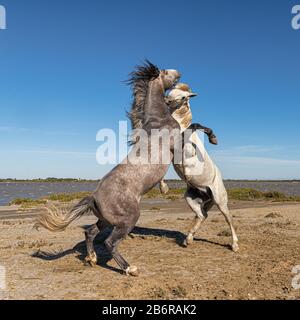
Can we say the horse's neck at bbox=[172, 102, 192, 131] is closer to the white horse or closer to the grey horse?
the white horse

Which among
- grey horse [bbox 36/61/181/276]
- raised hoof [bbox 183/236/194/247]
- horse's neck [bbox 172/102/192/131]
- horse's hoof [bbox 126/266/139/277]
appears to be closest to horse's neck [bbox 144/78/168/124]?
grey horse [bbox 36/61/181/276]

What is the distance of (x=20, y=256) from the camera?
8695 mm

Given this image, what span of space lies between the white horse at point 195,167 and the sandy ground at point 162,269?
1.01m

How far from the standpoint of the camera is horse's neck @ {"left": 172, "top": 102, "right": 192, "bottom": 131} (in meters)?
8.67

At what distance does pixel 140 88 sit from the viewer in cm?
812

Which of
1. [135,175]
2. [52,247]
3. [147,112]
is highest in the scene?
[147,112]

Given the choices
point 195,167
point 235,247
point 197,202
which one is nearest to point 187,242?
point 197,202

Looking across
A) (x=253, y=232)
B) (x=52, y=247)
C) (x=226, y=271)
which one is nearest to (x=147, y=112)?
(x=226, y=271)

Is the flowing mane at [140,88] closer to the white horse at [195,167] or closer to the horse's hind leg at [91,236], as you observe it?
the white horse at [195,167]

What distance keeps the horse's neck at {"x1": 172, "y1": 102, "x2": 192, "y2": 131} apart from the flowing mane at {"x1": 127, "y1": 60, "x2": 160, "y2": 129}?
93 cm

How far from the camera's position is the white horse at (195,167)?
27.8 ft

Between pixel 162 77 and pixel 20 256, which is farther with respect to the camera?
pixel 20 256
